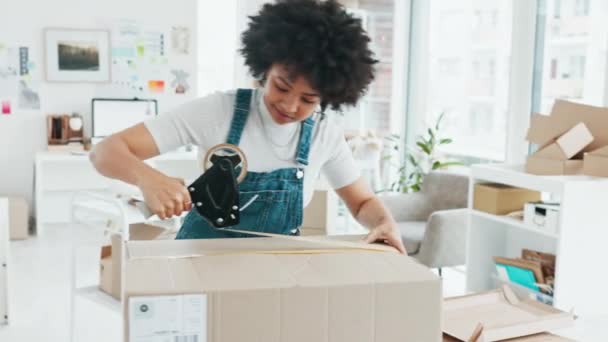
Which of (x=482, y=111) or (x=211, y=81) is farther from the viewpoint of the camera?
(x=211, y=81)

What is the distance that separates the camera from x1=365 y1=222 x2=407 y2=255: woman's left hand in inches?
49.0

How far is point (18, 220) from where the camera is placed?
16.7ft

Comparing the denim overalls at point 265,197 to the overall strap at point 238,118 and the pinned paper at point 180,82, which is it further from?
the pinned paper at point 180,82

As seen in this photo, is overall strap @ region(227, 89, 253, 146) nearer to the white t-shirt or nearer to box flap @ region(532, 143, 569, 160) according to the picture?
the white t-shirt

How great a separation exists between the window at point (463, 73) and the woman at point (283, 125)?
3.16 metres

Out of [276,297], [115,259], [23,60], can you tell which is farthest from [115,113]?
[276,297]

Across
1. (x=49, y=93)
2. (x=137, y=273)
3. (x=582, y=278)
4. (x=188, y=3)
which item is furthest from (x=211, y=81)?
(x=137, y=273)

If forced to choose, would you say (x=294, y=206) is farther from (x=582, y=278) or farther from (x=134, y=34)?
(x=134, y=34)

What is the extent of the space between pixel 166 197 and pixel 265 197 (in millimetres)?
355

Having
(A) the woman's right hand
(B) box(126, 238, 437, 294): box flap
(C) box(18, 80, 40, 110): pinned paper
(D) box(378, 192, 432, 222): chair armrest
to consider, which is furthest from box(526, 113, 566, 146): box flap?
(C) box(18, 80, 40, 110): pinned paper

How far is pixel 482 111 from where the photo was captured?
15.4ft

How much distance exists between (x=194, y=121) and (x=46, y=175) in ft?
15.2

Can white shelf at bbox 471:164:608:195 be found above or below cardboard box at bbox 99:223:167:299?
above

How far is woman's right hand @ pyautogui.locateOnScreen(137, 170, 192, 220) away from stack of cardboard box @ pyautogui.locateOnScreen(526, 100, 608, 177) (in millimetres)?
2054
